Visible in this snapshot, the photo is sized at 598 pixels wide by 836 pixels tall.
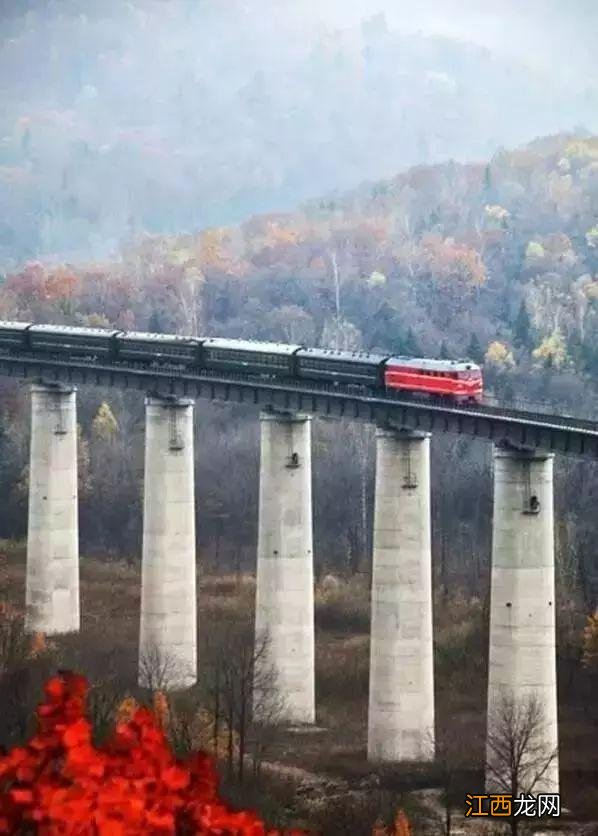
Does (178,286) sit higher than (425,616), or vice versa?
(178,286)

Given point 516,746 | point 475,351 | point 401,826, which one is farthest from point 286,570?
point 475,351

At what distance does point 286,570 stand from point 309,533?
131 cm

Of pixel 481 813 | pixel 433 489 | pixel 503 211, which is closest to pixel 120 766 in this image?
pixel 481 813

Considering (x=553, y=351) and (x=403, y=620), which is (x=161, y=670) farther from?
(x=553, y=351)

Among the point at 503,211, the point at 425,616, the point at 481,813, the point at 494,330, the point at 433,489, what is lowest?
the point at 481,813

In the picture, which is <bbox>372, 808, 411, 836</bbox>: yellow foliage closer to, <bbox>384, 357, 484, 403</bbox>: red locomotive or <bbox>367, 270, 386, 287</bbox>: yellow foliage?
<bbox>384, 357, 484, 403</bbox>: red locomotive

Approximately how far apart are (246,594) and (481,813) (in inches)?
1324

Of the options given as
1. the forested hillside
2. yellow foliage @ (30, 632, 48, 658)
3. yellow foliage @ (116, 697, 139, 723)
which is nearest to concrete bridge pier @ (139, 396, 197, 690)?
yellow foliage @ (30, 632, 48, 658)

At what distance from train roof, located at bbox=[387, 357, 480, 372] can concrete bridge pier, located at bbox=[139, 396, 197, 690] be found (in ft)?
28.0

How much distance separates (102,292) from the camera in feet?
482

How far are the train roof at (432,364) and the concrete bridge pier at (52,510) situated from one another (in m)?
15.2

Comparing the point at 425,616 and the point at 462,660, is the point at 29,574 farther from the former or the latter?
the point at 425,616

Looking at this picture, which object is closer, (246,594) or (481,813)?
(481,813)

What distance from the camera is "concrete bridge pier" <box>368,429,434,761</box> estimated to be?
58094 millimetres
